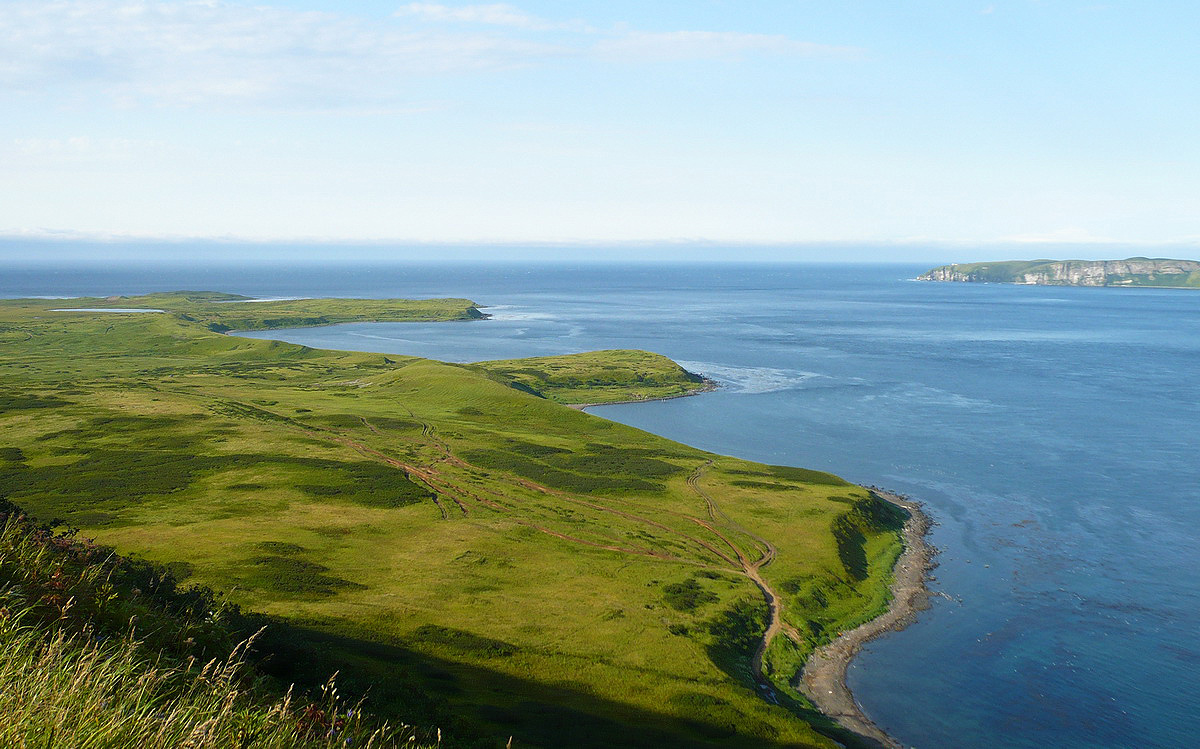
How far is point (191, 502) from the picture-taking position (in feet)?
269

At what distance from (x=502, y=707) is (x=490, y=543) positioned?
111 feet

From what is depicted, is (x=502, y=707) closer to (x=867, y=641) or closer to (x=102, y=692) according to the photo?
(x=102, y=692)

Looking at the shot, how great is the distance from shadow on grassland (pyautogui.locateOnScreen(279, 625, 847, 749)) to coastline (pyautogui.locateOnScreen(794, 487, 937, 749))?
4160 mm

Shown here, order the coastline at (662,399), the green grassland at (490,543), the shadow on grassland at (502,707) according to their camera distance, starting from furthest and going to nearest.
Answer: the coastline at (662,399)
the green grassland at (490,543)
the shadow on grassland at (502,707)

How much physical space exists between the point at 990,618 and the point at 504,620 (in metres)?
43.6

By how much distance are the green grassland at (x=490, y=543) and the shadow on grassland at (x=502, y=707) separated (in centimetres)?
20

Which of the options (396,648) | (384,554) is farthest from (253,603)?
(384,554)

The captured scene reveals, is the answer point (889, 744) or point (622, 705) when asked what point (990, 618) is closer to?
point (889, 744)

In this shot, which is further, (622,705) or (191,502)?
(191,502)

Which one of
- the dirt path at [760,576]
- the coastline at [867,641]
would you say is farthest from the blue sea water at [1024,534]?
the dirt path at [760,576]

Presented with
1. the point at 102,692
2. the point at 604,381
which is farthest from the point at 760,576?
the point at 604,381

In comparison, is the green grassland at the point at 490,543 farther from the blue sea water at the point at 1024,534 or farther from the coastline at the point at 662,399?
the coastline at the point at 662,399

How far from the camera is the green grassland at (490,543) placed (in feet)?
161

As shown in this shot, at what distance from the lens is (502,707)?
44406mm
